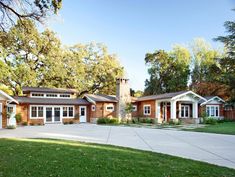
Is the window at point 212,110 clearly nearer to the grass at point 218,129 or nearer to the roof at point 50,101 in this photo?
the grass at point 218,129

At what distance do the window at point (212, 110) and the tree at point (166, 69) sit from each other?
34.5 ft

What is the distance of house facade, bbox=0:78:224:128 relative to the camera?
1108 inches

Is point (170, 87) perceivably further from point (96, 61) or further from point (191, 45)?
point (96, 61)

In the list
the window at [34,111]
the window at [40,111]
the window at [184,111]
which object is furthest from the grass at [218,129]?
the window at [34,111]

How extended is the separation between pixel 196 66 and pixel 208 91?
306 inches

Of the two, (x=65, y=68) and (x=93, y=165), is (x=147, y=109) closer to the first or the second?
(x=65, y=68)

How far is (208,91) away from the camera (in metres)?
41.2

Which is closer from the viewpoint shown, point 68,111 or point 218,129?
point 218,129

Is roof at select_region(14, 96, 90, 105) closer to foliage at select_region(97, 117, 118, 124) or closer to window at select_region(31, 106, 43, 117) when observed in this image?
window at select_region(31, 106, 43, 117)

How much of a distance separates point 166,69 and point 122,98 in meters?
18.5

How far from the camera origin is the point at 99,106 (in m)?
30.9

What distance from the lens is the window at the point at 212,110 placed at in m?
34.4

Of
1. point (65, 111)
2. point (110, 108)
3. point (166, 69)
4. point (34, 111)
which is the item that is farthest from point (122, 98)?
point (166, 69)

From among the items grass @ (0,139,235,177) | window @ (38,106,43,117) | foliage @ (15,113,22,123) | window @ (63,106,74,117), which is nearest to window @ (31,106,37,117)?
window @ (38,106,43,117)
